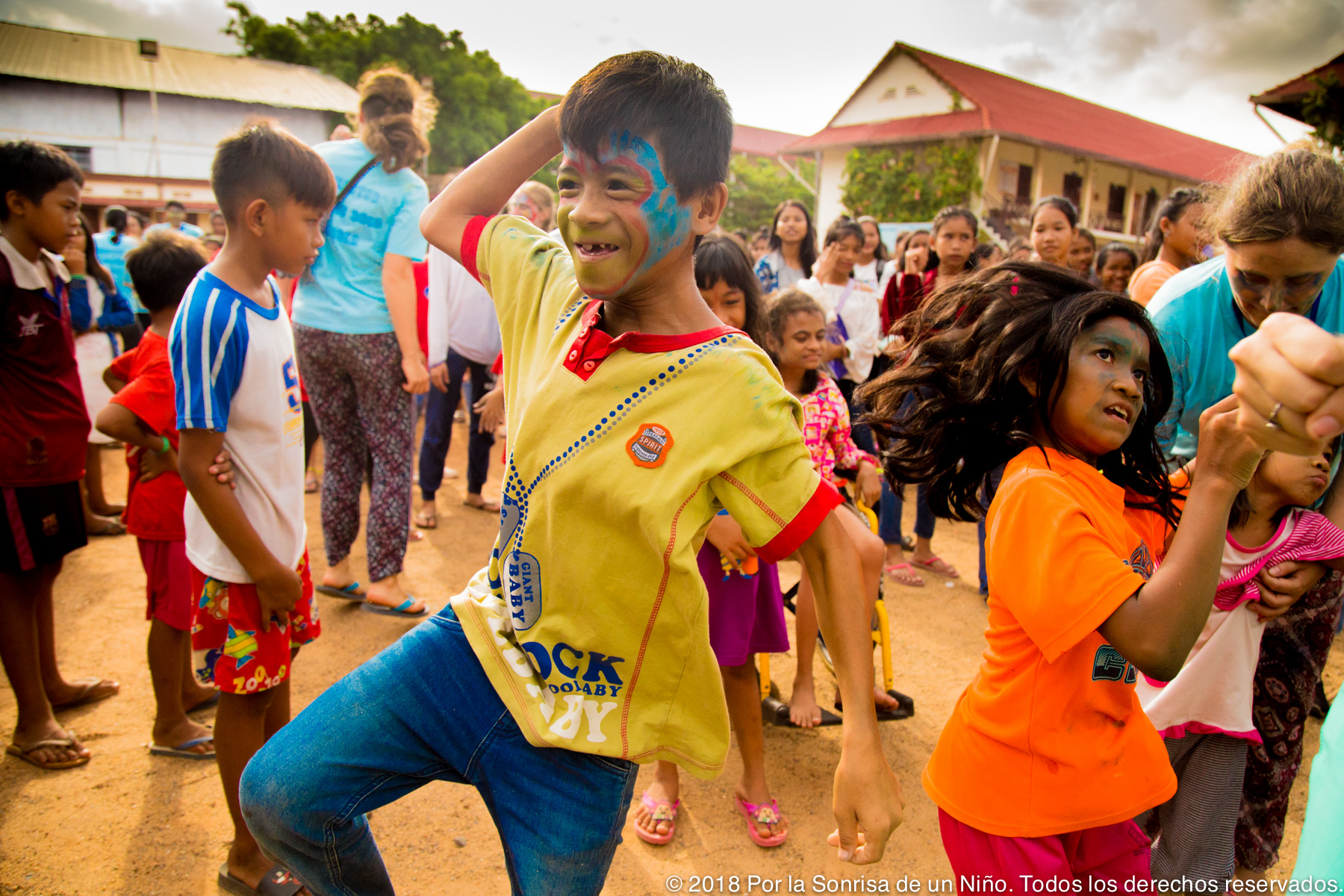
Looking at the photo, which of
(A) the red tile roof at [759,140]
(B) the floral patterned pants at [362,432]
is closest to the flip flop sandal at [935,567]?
(B) the floral patterned pants at [362,432]

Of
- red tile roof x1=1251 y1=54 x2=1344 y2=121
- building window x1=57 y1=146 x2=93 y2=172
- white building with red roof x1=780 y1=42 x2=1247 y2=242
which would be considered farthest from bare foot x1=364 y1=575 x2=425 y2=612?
building window x1=57 y1=146 x2=93 y2=172

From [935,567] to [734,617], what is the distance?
2796 millimetres

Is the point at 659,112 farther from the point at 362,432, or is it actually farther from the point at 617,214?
the point at 362,432

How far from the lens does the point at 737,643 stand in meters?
2.62

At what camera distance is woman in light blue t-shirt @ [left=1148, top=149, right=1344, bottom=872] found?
6.35ft

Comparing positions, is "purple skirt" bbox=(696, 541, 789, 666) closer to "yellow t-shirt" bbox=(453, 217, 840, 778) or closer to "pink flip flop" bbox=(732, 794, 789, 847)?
"pink flip flop" bbox=(732, 794, 789, 847)

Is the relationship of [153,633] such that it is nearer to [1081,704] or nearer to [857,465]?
[857,465]

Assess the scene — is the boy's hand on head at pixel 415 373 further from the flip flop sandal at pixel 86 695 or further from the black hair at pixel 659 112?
the black hair at pixel 659 112

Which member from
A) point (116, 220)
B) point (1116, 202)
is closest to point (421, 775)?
point (116, 220)

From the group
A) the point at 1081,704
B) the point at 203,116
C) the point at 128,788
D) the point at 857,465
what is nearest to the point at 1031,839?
the point at 1081,704

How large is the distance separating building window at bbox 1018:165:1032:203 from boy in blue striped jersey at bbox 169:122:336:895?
907 inches

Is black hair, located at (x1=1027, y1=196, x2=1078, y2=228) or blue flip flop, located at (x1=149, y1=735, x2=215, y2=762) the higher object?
black hair, located at (x1=1027, y1=196, x2=1078, y2=228)

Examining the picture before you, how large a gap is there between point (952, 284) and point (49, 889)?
10.1 feet

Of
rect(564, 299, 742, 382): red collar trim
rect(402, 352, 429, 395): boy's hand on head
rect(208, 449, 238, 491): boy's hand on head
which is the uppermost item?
rect(564, 299, 742, 382): red collar trim
